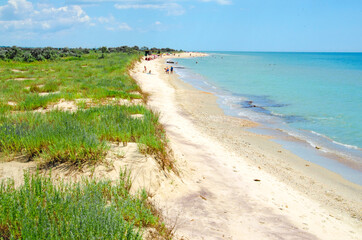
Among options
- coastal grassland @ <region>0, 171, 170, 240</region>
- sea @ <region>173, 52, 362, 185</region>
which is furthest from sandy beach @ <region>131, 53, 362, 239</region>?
sea @ <region>173, 52, 362, 185</region>

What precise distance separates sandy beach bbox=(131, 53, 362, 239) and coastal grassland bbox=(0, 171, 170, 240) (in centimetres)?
85

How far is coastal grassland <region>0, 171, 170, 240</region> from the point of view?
292cm

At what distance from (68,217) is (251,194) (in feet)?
15.0

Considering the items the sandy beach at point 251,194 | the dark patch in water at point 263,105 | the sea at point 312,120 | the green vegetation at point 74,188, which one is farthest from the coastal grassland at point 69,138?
the dark patch in water at point 263,105

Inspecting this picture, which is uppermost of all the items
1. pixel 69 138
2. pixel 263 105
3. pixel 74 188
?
pixel 69 138

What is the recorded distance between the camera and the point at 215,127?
1412 cm

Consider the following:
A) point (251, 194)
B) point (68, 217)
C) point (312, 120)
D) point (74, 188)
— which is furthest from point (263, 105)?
point (68, 217)

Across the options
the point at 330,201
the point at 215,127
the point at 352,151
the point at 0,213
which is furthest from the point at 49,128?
the point at 352,151

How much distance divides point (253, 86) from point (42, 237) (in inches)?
1267

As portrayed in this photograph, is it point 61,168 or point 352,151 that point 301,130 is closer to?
point 352,151

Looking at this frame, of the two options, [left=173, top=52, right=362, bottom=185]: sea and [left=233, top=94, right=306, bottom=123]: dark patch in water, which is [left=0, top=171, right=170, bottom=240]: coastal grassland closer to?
[left=173, top=52, right=362, bottom=185]: sea

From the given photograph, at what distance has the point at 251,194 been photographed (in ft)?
21.4

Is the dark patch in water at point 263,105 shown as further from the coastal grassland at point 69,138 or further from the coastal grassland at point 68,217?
the coastal grassland at point 68,217

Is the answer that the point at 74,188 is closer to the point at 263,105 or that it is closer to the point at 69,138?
the point at 69,138
